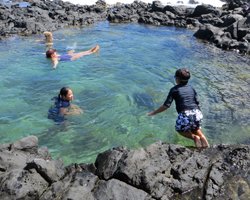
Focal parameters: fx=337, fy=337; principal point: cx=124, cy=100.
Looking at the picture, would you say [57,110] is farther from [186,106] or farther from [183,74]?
[183,74]

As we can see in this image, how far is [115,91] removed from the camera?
509 inches

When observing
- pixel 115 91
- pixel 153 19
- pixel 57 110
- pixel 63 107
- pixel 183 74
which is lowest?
pixel 115 91

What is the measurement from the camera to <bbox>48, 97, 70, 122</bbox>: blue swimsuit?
9.88 meters

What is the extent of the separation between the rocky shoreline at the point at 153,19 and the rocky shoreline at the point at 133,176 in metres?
14.6

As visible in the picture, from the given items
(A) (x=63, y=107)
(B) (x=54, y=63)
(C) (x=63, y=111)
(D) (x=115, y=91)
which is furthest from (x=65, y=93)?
(B) (x=54, y=63)

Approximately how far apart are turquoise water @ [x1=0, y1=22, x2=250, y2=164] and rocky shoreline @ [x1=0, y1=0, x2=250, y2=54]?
2.08 meters

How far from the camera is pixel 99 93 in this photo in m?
12.6

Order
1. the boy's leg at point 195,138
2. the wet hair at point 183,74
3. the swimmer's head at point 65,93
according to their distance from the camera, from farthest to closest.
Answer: the swimmer's head at point 65,93
the boy's leg at point 195,138
the wet hair at point 183,74

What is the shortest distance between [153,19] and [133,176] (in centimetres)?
2684

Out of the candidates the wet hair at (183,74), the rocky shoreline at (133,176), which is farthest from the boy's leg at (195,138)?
the wet hair at (183,74)

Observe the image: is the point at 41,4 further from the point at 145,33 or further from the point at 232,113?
the point at 232,113

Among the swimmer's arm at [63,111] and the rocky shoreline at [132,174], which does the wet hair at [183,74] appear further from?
the swimmer's arm at [63,111]

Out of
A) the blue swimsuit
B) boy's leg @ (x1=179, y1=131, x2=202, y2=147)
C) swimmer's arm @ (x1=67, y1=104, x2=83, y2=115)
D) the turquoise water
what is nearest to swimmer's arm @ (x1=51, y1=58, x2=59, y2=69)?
the turquoise water

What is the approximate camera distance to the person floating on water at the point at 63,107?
9.65 meters
